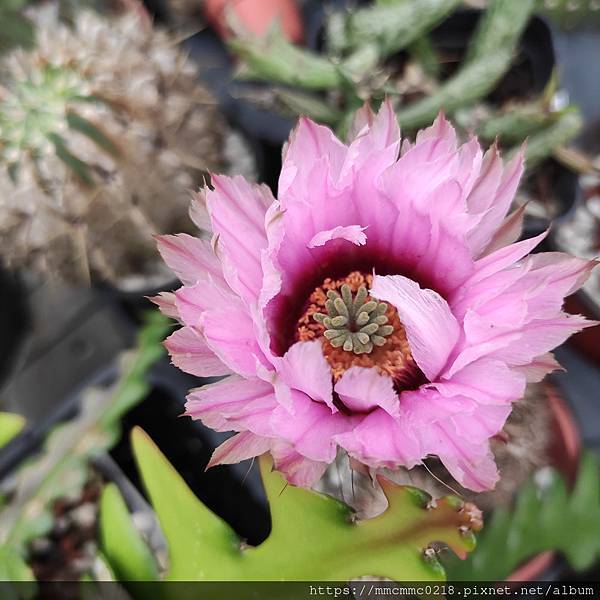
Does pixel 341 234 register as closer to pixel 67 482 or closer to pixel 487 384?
pixel 487 384

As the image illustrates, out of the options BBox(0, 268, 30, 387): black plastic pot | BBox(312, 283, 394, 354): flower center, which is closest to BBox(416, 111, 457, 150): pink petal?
BBox(312, 283, 394, 354): flower center

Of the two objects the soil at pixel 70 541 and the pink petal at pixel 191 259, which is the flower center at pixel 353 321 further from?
the soil at pixel 70 541

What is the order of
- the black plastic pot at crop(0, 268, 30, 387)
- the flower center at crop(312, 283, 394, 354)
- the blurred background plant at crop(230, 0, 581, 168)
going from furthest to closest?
the black plastic pot at crop(0, 268, 30, 387)
the blurred background plant at crop(230, 0, 581, 168)
the flower center at crop(312, 283, 394, 354)

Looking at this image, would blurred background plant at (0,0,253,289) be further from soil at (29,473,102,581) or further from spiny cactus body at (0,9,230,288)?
soil at (29,473,102,581)

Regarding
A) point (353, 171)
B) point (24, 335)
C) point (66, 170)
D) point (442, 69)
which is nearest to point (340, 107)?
point (442, 69)

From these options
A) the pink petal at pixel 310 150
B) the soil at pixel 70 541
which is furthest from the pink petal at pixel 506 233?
the soil at pixel 70 541

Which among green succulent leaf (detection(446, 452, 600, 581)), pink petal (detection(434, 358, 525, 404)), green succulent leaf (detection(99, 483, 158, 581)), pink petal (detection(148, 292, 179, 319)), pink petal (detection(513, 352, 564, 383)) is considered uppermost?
pink petal (detection(148, 292, 179, 319))

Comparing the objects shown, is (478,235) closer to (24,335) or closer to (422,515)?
(422,515)
